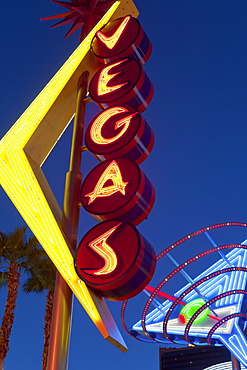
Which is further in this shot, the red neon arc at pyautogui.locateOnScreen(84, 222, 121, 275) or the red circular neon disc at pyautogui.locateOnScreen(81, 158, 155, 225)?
the red circular neon disc at pyautogui.locateOnScreen(81, 158, 155, 225)

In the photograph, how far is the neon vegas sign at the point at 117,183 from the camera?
7.14 meters

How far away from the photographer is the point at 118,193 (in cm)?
799

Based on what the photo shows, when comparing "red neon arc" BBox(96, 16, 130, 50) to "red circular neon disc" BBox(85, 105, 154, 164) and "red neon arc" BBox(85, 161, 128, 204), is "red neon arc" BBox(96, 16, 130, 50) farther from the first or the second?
"red neon arc" BBox(85, 161, 128, 204)

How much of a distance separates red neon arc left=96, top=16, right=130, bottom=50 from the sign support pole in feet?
6.38

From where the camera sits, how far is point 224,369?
119 feet

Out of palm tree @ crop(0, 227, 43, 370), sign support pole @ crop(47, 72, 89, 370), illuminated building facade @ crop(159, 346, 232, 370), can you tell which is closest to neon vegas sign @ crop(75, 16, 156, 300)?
sign support pole @ crop(47, 72, 89, 370)

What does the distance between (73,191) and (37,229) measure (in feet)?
5.14

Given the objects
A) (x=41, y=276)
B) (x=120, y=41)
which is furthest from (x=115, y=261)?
(x=41, y=276)

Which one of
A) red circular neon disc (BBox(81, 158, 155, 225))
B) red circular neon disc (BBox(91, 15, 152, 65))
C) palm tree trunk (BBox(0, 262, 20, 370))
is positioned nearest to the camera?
red circular neon disc (BBox(81, 158, 155, 225))

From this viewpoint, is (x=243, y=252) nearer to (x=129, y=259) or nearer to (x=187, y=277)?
(x=187, y=277)

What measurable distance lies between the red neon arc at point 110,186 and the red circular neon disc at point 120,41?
13.3 ft

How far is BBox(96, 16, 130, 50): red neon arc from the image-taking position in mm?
11290

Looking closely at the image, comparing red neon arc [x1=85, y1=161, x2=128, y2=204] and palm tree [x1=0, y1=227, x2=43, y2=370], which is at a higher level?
palm tree [x1=0, y1=227, x2=43, y2=370]

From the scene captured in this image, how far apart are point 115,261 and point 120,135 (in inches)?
124
